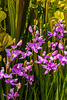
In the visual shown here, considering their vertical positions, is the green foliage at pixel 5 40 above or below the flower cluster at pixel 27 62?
above

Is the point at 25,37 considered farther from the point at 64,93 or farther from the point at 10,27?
the point at 64,93

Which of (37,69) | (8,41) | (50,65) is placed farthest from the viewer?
(37,69)

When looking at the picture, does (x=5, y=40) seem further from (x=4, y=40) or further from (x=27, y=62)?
(x=27, y=62)

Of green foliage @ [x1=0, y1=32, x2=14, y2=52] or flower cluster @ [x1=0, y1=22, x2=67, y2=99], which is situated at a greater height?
green foliage @ [x1=0, y1=32, x2=14, y2=52]

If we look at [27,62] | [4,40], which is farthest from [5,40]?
[27,62]

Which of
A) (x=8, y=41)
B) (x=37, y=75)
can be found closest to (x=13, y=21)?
(x=8, y=41)

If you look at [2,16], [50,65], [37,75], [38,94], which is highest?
[2,16]

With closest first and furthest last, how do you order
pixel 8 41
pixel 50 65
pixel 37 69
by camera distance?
pixel 8 41, pixel 50 65, pixel 37 69

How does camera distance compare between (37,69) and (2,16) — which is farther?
(37,69)

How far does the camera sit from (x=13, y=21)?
106cm

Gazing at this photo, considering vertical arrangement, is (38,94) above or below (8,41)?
below

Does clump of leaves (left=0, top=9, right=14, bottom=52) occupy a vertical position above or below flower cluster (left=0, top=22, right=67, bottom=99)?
above

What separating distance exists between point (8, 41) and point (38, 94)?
1.45 ft

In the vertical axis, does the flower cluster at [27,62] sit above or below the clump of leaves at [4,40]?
below
